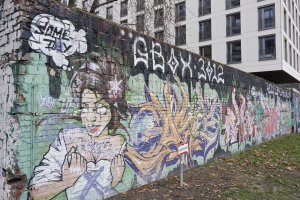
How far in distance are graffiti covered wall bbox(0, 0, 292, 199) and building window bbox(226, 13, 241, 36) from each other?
81.6 ft

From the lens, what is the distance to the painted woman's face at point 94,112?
4961mm

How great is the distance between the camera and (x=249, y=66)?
30.5 m

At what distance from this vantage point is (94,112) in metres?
5.12

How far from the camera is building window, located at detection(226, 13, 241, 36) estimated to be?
31744 millimetres

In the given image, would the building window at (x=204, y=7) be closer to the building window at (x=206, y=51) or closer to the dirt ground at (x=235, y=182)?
the building window at (x=206, y=51)

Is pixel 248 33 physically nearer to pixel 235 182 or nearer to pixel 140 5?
pixel 140 5

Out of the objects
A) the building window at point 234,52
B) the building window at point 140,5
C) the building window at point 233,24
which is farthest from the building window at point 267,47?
the building window at point 140,5

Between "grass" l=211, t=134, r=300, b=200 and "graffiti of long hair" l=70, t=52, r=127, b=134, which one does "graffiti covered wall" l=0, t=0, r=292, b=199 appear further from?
"grass" l=211, t=134, r=300, b=200

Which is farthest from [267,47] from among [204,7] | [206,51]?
[204,7]

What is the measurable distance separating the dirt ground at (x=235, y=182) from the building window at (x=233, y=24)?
23864mm

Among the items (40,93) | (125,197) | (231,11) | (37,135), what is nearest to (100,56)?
(40,93)

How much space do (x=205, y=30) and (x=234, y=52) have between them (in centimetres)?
421

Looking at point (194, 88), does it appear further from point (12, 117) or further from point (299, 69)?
point (299, 69)

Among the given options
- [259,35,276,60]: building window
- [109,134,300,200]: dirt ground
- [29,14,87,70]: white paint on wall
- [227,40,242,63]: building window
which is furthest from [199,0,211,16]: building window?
[29,14,87,70]: white paint on wall
